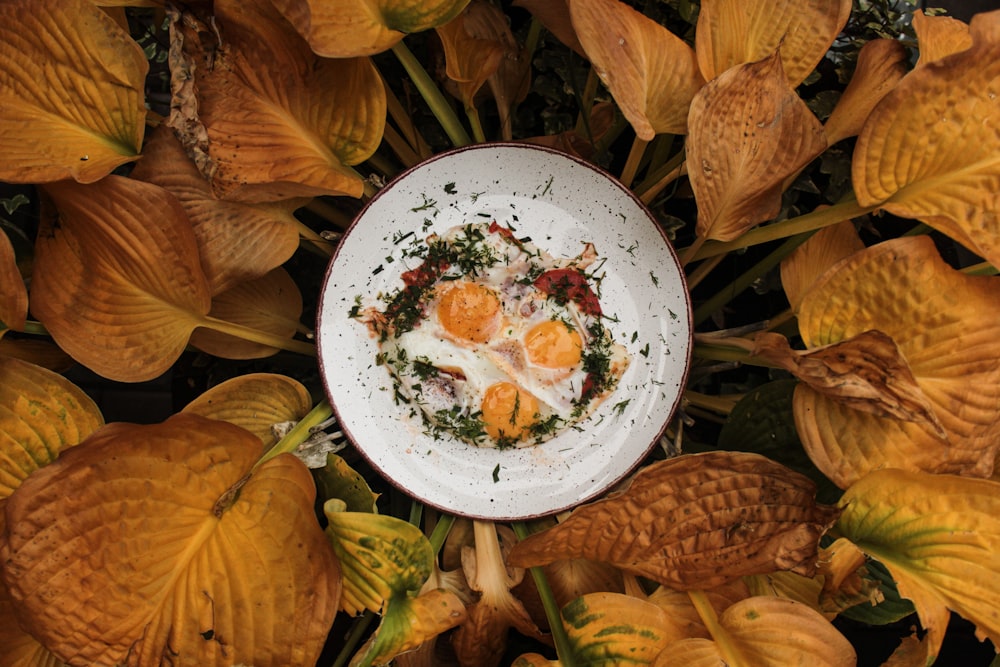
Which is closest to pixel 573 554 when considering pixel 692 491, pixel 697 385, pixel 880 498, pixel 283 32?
pixel 692 491

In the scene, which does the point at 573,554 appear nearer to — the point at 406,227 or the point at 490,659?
the point at 490,659

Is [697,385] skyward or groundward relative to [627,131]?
groundward

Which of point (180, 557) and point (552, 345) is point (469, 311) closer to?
point (552, 345)

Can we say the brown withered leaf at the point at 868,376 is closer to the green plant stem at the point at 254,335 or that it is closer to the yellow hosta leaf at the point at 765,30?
the yellow hosta leaf at the point at 765,30

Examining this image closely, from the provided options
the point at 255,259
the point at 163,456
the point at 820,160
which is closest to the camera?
the point at 163,456

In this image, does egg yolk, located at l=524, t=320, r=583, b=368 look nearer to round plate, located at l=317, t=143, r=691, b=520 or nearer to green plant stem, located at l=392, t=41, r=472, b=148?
round plate, located at l=317, t=143, r=691, b=520

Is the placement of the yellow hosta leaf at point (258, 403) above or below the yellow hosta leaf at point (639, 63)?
below

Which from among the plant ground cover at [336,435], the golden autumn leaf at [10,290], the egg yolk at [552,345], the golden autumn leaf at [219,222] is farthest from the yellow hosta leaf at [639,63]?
the golden autumn leaf at [10,290]

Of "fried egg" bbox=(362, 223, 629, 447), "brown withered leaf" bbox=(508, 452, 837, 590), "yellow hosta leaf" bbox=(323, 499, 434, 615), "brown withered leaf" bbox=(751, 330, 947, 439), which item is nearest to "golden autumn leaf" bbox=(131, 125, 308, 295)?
"fried egg" bbox=(362, 223, 629, 447)
